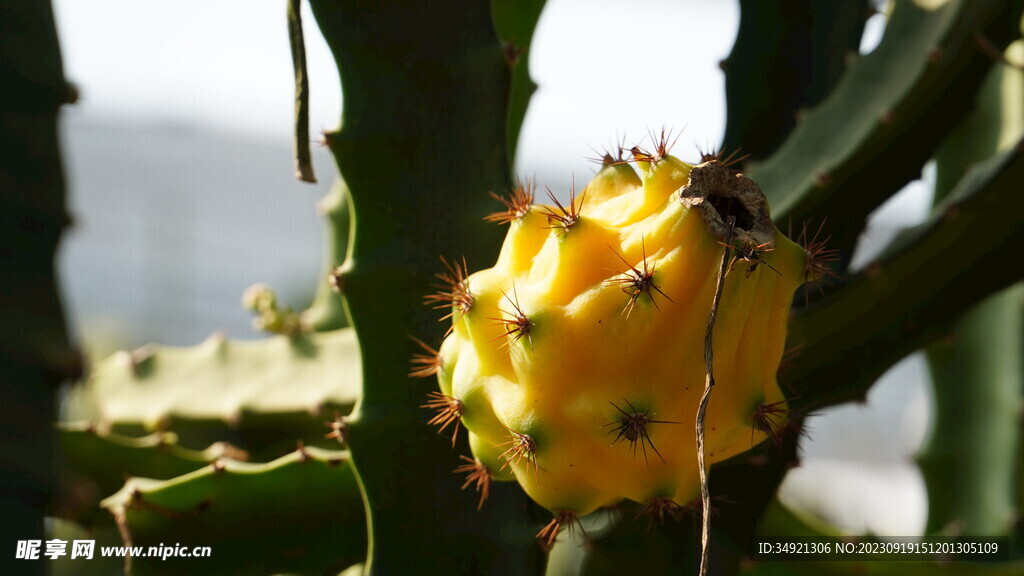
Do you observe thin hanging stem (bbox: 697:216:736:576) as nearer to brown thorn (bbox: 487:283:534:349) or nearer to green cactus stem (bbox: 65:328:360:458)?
brown thorn (bbox: 487:283:534:349)

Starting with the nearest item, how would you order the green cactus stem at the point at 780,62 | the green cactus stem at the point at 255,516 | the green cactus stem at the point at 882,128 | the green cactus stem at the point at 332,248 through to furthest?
the green cactus stem at the point at 255,516 → the green cactus stem at the point at 882,128 → the green cactus stem at the point at 780,62 → the green cactus stem at the point at 332,248

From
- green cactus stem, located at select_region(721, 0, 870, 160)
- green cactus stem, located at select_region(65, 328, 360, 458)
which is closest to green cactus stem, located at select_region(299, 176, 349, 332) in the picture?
green cactus stem, located at select_region(65, 328, 360, 458)

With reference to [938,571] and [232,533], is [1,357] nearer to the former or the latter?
[232,533]

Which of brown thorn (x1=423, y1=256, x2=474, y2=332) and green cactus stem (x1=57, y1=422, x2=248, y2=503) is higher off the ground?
brown thorn (x1=423, y1=256, x2=474, y2=332)

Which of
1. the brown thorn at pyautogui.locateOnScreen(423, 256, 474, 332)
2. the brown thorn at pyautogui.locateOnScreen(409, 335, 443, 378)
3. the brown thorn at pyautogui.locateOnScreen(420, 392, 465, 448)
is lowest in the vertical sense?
the brown thorn at pyautogui.locateOnScreen(420, 392, 465, 448)

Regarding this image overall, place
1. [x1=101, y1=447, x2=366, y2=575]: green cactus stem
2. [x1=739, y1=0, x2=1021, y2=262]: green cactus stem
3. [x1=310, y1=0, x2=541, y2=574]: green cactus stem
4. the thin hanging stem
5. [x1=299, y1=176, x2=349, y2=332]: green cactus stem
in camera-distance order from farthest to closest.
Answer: [x1=299, y1=176, x2=349, y2=332]: green cactus stem < [x1=739, y1=0, x2=1021, y2=262]: green cactus stem < [x1=101, y1=447, x2=366, y2=575]: green cactus stem < [x1=310, y1=0, x2=541, y2=574]: green cactus stem < the thin hanging stem

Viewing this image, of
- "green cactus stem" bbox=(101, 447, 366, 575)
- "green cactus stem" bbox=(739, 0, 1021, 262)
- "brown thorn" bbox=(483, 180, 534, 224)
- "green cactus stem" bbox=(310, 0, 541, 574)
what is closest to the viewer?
"brown thorn" bbox=(483, 180, 534, 224)

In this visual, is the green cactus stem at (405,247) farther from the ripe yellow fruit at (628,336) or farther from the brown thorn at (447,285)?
the ripe yellow fruit at (628,336)

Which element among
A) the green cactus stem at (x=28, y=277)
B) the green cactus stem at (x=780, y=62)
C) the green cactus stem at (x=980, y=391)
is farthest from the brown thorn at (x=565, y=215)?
the green cactus stem at (x=980, y=391)
